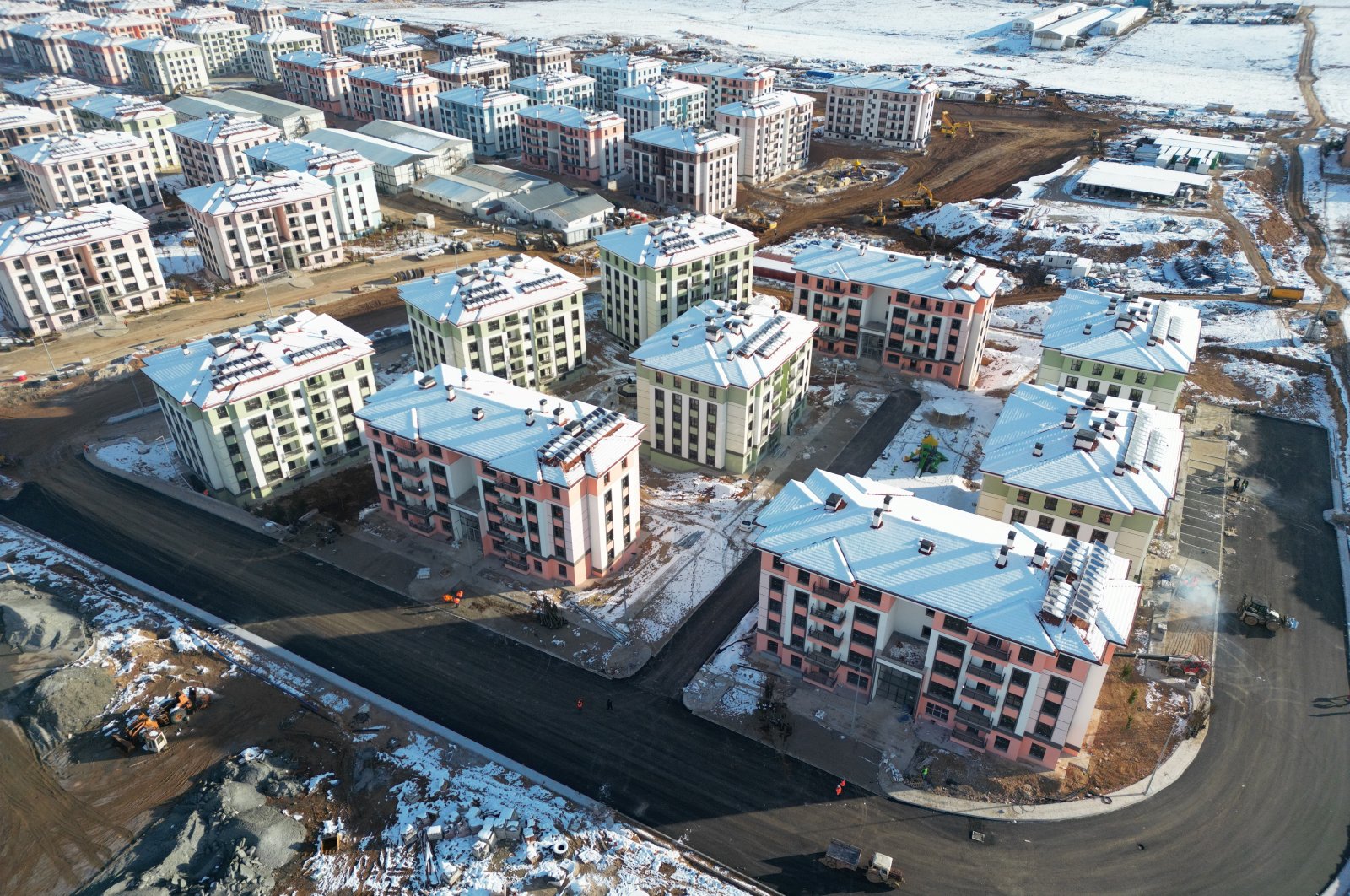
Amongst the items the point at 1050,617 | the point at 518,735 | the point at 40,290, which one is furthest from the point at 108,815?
the point at 40,290

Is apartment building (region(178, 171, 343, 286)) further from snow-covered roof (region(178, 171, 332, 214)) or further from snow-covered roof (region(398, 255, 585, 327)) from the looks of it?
snow-covered roof (region(398, 255, 585, 327))

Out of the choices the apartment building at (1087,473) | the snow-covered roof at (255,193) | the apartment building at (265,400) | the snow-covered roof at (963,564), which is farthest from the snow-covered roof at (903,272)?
the snow-covered roof at (255,193)

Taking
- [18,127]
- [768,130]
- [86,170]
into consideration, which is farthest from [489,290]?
[18,127]

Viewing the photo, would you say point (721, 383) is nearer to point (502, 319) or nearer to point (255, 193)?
point (502, 319)

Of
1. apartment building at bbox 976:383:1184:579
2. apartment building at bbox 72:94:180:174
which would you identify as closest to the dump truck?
apartment building at bbox 976:383:1184:579

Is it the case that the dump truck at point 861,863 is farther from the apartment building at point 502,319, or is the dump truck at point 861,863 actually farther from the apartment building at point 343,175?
the apartment building at point 343,175

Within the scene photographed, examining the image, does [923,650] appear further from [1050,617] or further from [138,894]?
[138,894]

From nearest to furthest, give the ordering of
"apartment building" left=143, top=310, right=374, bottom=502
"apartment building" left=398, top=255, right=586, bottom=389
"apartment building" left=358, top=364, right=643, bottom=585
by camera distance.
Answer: "apartment building" left=358, top=364, right=643, bottom=585
"apartment building" left=143, top=310, right=374, bottom=502
"apartment building" left=398, top=255, right=586, bottom=389
